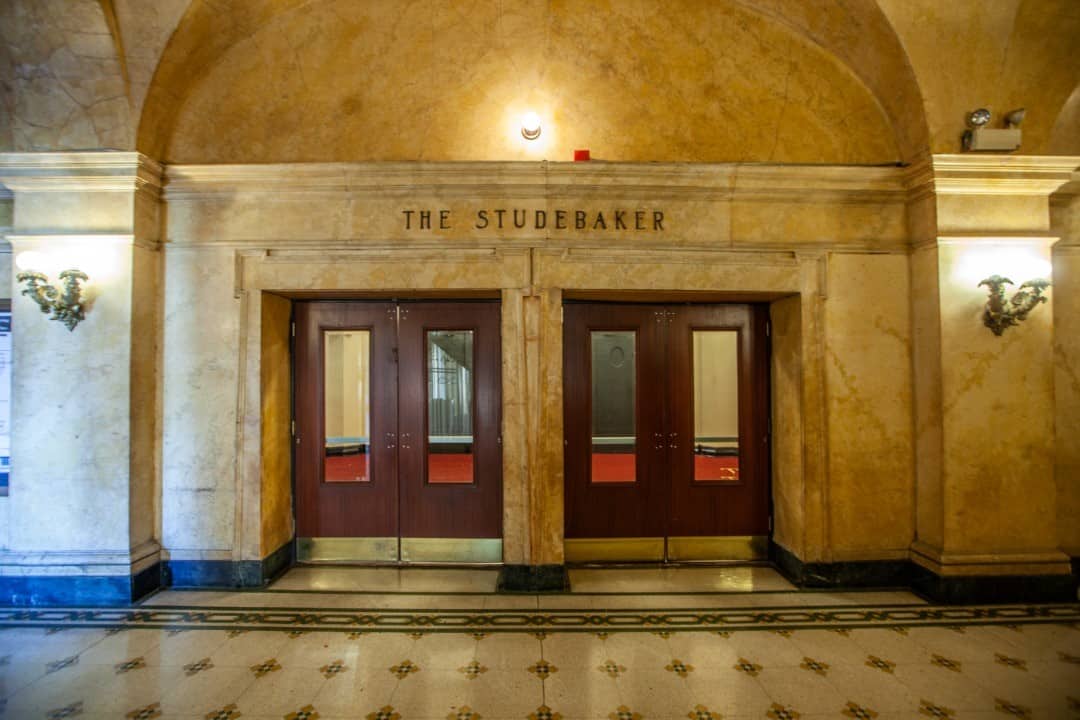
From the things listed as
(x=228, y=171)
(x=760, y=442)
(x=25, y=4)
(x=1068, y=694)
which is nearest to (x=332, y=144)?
(x=228, y=171)

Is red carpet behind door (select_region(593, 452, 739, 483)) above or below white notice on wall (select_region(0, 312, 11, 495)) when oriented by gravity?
below

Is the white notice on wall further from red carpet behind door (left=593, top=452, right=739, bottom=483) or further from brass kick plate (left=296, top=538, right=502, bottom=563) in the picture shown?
red carpet behind door (left=593, top=452, right=739, bottom=483)

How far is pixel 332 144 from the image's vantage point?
463 cm

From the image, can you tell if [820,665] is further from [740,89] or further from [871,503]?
[740,89]

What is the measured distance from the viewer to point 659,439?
5.09 metres

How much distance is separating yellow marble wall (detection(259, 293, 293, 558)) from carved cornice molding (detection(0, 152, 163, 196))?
1.31 meters

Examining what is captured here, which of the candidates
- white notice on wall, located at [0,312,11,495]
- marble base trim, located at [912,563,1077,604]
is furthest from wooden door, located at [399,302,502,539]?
marble base trim, located at [912,563,1077,604]

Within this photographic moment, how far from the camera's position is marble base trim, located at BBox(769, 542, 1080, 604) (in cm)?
423

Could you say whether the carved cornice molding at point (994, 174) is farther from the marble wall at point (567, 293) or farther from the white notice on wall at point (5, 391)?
the white notice on wall at point (5, 391)

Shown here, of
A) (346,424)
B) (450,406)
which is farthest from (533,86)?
(346,424)

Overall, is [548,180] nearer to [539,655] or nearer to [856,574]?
[539,655]

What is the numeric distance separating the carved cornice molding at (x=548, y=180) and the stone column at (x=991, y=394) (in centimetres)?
62

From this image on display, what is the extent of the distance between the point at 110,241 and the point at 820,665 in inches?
230

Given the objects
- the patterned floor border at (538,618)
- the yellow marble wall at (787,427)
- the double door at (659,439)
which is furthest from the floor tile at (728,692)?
the double door at (659,439)
